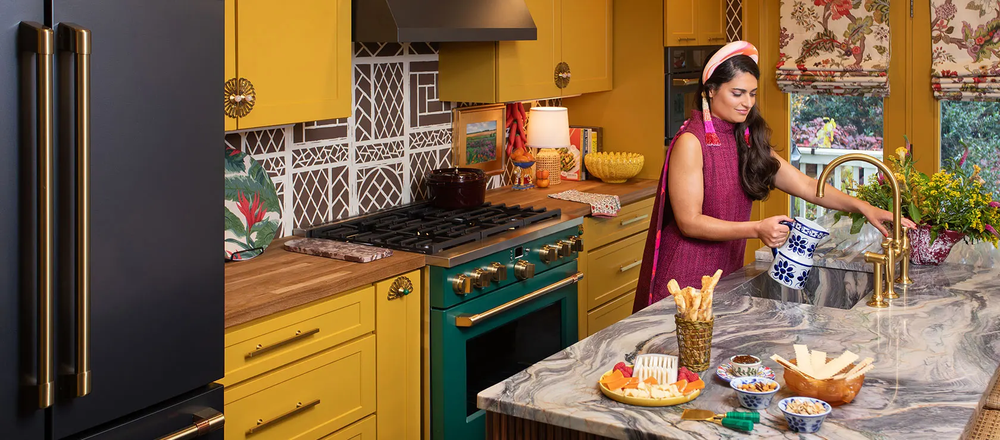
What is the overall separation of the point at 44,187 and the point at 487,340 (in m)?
2.06

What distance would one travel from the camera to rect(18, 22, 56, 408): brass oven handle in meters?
1.72

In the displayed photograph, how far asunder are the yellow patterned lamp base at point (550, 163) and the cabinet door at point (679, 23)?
0.82 metres

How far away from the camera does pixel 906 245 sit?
2744 millimetres

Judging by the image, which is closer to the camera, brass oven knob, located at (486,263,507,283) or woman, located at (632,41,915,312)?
woman, located at (632,41,915,312)

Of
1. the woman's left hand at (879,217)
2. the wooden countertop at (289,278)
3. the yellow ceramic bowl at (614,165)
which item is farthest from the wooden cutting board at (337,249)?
the yellow ceramic bowl at (614,165)

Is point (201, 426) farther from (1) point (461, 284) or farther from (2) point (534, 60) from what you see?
(2) point (534, 60)

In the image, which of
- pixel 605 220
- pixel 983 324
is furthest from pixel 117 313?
pixel 605 220

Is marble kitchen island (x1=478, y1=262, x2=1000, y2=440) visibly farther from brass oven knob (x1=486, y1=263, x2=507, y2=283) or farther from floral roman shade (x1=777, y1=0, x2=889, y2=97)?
floral roman shade (x1=777, y1=0, x2=889, y2=97)

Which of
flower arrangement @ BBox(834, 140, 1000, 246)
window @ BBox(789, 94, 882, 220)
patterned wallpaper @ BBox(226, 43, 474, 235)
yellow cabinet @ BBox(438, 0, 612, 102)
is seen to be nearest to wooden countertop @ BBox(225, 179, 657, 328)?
patterned wallpaper @ BBox(226, 43, 474, 235)

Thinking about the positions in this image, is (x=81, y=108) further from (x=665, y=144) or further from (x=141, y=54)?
(x=665, y=144)

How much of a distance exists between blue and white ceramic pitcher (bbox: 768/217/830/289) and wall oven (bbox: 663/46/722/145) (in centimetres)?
235

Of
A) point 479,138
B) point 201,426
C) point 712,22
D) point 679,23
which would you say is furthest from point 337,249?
point 712,22

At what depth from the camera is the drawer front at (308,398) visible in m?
2.66

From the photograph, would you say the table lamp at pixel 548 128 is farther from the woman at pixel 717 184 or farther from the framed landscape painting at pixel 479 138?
the woman at pixel 717 184
